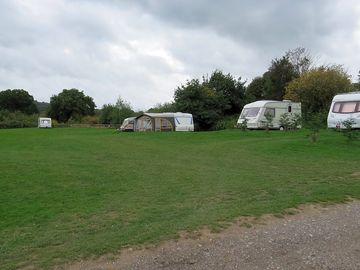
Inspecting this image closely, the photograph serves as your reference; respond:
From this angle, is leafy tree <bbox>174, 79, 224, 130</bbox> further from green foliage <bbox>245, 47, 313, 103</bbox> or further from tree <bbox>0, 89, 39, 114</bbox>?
tree <bbox>0, 89, 39, 114</bbox>

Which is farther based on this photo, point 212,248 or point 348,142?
point 348,142

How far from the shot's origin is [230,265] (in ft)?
14.6

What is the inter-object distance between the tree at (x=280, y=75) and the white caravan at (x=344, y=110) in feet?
83.1

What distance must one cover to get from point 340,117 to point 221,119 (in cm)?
Result: 2221

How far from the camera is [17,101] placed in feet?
324

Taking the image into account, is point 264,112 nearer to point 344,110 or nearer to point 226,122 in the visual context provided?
point 344,110

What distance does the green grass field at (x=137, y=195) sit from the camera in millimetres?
5465

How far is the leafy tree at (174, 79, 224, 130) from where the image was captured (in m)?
43.5

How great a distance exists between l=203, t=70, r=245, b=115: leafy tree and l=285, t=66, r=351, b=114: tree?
33.0 ft

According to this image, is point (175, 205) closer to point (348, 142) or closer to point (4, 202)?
point (4, 202)

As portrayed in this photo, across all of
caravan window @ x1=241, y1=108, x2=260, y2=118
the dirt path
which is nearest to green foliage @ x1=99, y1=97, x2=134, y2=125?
caravan window @ x1=241, y1=108, x2=260, y2=118

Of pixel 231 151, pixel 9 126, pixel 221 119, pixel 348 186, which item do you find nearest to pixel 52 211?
pixel 348 186

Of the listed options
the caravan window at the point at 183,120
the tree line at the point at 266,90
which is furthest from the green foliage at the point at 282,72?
the caravan window at the point at 183,120

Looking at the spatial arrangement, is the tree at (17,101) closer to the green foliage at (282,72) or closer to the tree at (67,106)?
the tree at (67,106)
